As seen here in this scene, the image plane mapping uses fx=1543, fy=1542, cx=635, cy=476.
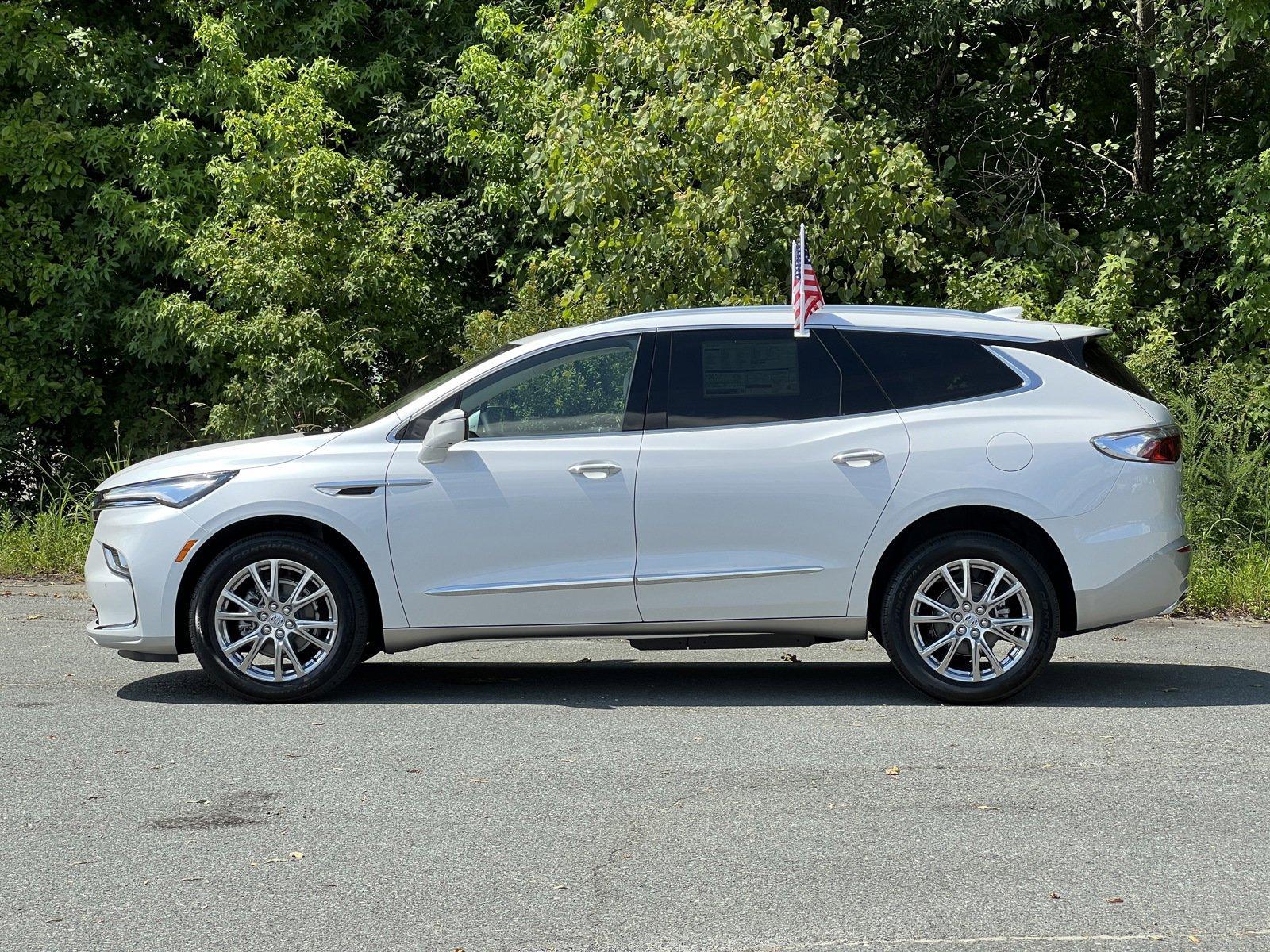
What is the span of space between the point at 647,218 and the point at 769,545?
6.60 m

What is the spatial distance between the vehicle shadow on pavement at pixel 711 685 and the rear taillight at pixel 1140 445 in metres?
1.23

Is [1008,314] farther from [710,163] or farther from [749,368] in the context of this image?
[710,163]

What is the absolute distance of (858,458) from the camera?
7.29m

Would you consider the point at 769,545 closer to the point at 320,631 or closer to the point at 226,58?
the point at 320,631

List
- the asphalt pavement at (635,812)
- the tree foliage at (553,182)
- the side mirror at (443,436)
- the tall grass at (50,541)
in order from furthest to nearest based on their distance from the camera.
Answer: the tree foliage at (553,182) → the tall grass at (50,541) → the side mirror at (443,436) → the asphalt pavement at (635,812)

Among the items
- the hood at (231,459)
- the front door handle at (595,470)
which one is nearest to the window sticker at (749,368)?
the front door handle at (595,470)

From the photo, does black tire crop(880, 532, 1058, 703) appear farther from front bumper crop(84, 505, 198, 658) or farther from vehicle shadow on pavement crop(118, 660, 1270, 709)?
front bumper crop(84, 505, 198, 658)

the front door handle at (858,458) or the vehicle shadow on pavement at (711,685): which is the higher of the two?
the front door handle at (858,458)

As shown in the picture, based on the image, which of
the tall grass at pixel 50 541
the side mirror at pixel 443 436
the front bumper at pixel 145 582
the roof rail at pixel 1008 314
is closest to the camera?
the side mirror at pixel 443 436

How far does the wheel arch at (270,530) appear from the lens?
24.3ft

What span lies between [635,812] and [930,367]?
2.96 metres

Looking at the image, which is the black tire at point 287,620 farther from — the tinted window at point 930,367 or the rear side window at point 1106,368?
the rear side window at point 1106,368

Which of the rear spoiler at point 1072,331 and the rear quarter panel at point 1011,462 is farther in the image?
the rear spoiler at point 1072,331

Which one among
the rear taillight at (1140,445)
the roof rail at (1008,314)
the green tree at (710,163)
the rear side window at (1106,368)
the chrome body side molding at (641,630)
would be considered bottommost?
the chrome body side molding at (641,630)
